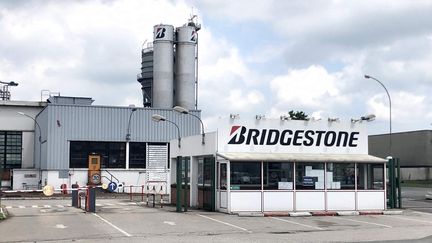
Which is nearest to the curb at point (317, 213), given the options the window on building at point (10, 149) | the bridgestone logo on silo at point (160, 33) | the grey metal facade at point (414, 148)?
the bridgestone logo on silo at point (160, 33)

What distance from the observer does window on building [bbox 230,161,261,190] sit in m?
25.0

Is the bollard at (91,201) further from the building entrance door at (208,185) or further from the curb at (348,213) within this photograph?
the curb at (348,213)

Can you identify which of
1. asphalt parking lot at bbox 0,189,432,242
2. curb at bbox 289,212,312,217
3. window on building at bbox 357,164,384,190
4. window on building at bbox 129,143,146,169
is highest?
window on building at bbox 129,143,146,169

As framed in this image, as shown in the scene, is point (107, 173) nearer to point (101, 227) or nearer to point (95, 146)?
point (95, 146)

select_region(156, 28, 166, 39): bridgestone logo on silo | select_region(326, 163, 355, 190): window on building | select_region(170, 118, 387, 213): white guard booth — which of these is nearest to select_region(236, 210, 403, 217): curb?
select_region(170, 118, 387, 213): white guard booth

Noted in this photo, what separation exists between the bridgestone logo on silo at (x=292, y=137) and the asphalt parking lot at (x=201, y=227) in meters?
3.64

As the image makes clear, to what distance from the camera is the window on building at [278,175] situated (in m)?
25.3

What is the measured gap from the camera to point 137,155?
50312mm

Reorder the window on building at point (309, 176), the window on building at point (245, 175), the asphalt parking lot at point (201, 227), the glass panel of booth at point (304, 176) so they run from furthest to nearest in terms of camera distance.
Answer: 1. the window on building at point (309, 176)
2. the glass panel of booth at point (304, 176)
3. the window on building at point (245, 175)
4. the asphalt parking lot at point (201, 227)

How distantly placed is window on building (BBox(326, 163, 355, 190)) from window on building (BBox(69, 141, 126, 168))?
26499 mm

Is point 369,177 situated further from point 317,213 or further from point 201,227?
point 201,227

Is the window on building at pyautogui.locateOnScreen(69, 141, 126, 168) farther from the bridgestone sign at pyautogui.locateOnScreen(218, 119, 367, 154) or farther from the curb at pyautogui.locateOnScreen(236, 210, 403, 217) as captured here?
the curb at pyautogui.locateOnScreen(236, 210, 403, 217)

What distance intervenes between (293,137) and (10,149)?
1528 inches

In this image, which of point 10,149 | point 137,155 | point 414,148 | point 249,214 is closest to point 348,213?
point 249,214
